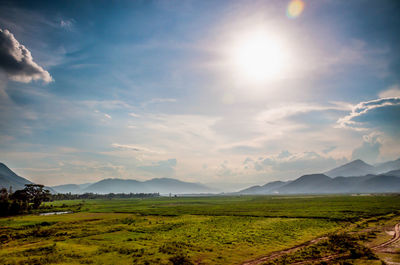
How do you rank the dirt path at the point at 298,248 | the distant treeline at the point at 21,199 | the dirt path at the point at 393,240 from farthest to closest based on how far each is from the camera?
the distant treeline at the point at 21,199 < the dirt path at the point at 393,240 < the dirt path at the point at 298,248

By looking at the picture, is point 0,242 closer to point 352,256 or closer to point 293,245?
point 293,245

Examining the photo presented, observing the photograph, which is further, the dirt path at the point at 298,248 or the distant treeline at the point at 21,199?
the distant treeline at the point at 21,199

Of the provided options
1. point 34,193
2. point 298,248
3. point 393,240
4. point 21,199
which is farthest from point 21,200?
point 393,240

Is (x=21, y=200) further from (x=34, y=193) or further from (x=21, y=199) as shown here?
(x=34, y=193)

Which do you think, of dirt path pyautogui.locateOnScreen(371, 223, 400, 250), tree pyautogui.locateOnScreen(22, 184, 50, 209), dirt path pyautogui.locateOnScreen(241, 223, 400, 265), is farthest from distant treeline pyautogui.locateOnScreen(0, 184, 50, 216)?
dirt path pyautogui.locateOnScreen(371, 223, 400, 250)

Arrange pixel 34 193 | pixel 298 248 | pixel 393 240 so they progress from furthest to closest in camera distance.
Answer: pixel 34 193, pixel 393 240, pixel 298 248

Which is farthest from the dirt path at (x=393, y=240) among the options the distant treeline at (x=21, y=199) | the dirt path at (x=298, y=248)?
the distant treeline at (x=21, y=199)

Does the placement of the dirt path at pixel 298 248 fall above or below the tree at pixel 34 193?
below

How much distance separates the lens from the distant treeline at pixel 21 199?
248ft

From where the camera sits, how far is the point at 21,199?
103m

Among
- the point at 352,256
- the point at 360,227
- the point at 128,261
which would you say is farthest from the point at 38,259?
the point at 360,227

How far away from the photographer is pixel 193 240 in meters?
32.9

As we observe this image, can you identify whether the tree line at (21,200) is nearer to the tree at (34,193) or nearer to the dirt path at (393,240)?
the tree at (34,193)

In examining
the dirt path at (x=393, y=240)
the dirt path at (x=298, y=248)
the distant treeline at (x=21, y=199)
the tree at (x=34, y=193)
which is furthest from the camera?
the tree at (x=34, y=193)
